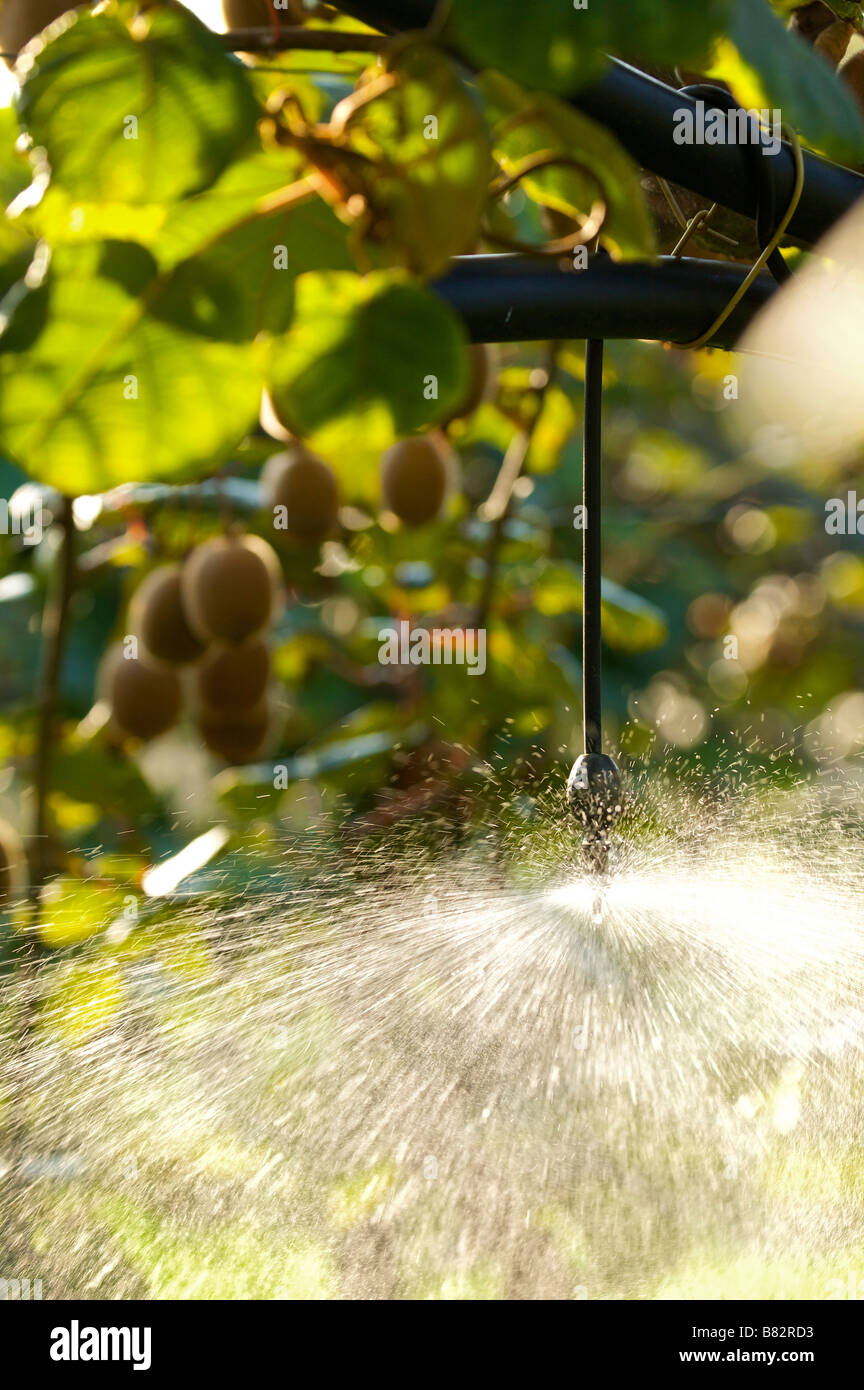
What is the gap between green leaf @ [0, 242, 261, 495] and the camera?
1.67ft

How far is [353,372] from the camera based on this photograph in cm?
59

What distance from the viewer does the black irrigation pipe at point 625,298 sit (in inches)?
18.2

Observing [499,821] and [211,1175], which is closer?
[211,1175]

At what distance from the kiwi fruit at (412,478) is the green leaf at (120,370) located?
368mm

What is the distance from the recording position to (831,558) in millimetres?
2373

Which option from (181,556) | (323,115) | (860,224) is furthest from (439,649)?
(860,224)

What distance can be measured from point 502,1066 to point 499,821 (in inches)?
5.1

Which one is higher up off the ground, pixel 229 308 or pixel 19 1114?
pixel 229 308

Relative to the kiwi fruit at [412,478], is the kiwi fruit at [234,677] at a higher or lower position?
lower

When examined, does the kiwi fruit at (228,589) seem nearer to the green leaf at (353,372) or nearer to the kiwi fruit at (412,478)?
the kiwi fruit at (412,478)

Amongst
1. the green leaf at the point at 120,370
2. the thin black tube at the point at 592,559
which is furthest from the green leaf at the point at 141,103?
the thin black tube at the point at 592,559

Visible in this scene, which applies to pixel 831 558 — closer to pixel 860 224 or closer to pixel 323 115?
pixel 323 115

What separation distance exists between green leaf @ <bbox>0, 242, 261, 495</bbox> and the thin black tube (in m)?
0.14

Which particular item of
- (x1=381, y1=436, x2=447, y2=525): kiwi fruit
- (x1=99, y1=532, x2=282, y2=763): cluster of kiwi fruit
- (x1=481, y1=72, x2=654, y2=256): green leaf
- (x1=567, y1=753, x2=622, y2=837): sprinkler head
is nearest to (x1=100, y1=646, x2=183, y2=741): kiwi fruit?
(x1=99, y1=532, x2=282, y2=763): cluster of kiwi fruit
